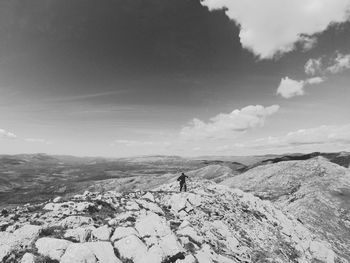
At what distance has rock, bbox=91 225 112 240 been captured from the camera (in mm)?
18348

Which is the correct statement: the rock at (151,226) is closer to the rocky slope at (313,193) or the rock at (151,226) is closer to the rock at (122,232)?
the rock at (122,232)

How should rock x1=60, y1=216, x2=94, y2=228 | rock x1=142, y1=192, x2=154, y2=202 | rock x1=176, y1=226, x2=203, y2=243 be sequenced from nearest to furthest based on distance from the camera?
rock x1=60, y1=216, x2=94, y2=228, rock x1=176, y1=226, x2=203, y2=243, rock x1=142, y1=192, x2=154, y2=202

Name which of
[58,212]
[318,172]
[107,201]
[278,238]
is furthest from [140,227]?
[318,172]

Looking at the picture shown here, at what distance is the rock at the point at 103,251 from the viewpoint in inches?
636

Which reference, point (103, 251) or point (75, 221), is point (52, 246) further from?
point (75, 221)

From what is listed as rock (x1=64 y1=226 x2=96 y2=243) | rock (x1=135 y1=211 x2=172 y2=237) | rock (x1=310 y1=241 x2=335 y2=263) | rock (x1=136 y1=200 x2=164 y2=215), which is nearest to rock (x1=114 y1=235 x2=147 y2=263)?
rock (x1=135 y1=211 x2=172 y2=237)

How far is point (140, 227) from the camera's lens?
66.9 ft

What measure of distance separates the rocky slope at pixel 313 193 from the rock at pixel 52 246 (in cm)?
3243

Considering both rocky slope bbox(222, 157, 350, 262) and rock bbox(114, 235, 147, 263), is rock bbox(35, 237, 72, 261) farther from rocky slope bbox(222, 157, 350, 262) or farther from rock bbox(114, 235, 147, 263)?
rocky slope bbox(222, 157, 350, 262)

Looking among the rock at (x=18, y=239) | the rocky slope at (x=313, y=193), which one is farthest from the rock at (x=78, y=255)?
the rocky slope at (x=313, y=193)

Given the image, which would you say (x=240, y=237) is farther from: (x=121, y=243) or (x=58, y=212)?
(x=58, y=212)

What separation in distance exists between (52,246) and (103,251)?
10.6ft

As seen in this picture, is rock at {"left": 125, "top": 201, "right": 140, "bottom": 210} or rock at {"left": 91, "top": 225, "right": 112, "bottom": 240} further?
rock at {"left": 125, "top": 201, "right": 140, "bottom": 210}

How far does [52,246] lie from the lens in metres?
16.2
